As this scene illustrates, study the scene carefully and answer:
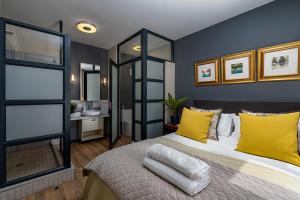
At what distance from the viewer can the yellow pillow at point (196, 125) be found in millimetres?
1930

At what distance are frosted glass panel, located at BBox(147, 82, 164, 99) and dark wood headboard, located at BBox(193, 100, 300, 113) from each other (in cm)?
78

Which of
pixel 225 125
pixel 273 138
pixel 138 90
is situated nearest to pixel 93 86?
pixel 138 90

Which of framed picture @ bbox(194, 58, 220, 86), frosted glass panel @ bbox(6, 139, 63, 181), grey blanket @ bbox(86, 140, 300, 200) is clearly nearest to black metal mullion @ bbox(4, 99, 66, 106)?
frosted glass panel @ bbox(6, 139, 63, 181)

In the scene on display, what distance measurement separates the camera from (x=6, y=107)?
164 cm

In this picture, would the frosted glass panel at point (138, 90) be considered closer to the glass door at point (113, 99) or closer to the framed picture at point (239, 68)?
the glass door at point (113, 99)

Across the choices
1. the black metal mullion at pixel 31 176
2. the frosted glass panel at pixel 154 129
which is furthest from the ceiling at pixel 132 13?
the black metal mullion at pixel 31 176

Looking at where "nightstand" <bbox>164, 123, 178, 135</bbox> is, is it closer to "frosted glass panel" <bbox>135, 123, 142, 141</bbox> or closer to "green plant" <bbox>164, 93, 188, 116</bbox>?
"green plant" <bbox>164, 93, 188, 116</bbox>

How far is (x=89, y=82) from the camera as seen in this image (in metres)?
3.89

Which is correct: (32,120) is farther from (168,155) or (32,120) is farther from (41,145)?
(168,155)

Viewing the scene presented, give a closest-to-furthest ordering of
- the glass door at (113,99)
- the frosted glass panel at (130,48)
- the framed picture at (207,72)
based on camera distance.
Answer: the framed picture at (207,72), the glass door at (113,99), the frosted glass panel at (130,48)

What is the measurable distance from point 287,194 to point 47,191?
2.46 meters

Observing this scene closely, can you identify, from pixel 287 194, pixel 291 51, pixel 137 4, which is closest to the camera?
pixel 287 194

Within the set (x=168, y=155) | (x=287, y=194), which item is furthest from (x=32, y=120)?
(x=287, y=194)

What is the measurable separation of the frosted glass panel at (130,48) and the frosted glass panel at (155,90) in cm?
96
